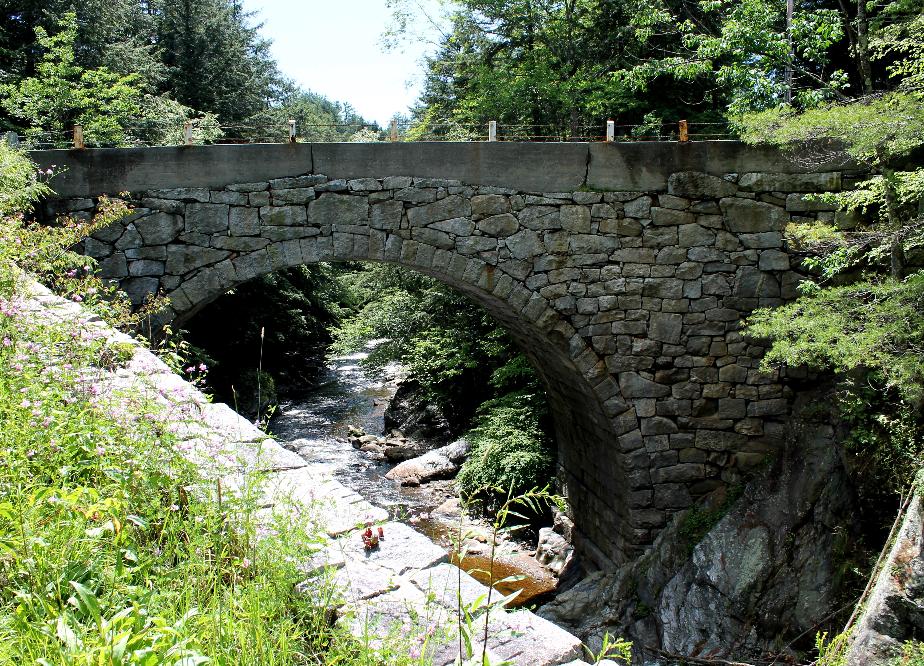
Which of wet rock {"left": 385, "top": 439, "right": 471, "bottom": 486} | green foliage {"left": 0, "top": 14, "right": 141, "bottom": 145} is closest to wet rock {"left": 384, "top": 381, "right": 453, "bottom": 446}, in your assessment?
wet rock {"left": 385, "top": 439, "right": 471, "bottom": 486}

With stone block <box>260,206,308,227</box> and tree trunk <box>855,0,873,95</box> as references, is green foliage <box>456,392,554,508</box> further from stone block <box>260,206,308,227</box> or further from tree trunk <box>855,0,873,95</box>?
tree trunk <box>855,0,873,95</box>

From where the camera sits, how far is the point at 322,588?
195cm

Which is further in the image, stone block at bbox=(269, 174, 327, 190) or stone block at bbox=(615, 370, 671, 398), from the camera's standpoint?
stone block at bbox=(615, 370, 671, 398)

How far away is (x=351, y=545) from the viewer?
7.47ft

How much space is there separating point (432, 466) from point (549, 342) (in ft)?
18.3

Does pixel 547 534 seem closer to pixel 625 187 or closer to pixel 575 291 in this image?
pixel 575 291

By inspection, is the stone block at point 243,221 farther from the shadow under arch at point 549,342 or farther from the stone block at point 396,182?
the stone block at point 396,182

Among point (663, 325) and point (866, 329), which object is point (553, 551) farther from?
point (866, 329)

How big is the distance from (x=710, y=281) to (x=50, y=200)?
19.2ft

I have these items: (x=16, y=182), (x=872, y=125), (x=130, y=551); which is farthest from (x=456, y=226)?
(x=130, y=551)

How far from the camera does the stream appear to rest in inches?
344

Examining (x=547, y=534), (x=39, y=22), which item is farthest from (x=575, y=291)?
(x=39, y=22)

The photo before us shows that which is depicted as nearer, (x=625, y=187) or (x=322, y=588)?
(x=322, y=588)

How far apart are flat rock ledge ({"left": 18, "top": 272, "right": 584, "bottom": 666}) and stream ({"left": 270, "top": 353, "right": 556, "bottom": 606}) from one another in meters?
3.72
